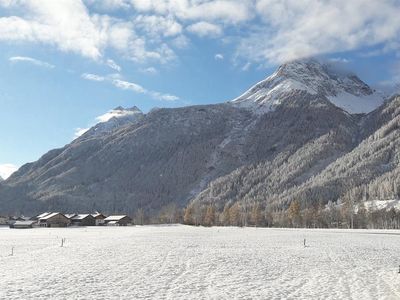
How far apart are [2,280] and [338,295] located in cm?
2048

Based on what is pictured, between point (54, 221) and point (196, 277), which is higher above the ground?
point (54, 221)

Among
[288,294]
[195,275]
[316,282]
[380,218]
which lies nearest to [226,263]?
[195,275]

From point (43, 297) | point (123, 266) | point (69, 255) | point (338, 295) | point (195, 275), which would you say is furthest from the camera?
point (69, 255)

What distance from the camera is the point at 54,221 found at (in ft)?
622

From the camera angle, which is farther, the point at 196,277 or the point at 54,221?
the point at 54,221

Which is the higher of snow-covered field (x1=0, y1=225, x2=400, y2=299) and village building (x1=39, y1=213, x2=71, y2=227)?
village building (x1=39, y1=213, x2=71, y2=227)

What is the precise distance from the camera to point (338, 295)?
984 inches

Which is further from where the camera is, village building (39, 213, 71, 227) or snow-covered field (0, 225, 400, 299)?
village building (39, 213, 71, 227)

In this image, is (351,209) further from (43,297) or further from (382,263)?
(43,297)

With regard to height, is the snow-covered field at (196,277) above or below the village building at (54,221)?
below

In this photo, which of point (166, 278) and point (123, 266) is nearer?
point (166, 278)

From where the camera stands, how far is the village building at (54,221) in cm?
18879

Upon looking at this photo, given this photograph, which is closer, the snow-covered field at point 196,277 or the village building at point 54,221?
the snow-covered field at point 196,277

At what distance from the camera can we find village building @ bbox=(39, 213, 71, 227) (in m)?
189
